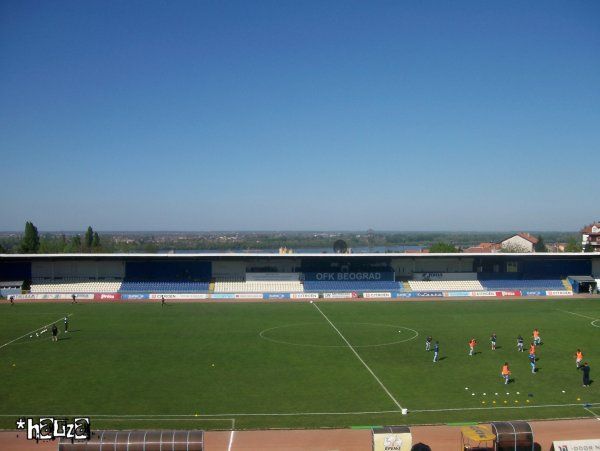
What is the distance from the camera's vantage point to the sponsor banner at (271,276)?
66375 mm

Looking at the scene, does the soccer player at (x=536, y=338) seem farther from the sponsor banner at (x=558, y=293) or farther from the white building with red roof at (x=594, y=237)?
the white building with red roof at (x=594, y=237)

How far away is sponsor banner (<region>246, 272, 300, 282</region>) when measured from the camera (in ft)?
218

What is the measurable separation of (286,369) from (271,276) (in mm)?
37657

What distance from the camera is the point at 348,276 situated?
67.0m

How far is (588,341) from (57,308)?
45587 mm

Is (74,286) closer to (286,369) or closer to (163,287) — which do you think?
(163,287)

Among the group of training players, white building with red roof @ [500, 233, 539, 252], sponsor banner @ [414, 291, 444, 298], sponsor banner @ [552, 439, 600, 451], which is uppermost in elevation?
Result: white building with red roof @ [500, 233, 539, 252]

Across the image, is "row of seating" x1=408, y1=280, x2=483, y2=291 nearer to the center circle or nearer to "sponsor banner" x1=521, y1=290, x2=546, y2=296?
"sponsor banner" x1=521, y1=290, x2=546, y2=296

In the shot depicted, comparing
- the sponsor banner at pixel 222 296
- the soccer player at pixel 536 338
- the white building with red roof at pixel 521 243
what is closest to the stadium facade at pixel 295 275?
the sponsor banner at pixel 222 296

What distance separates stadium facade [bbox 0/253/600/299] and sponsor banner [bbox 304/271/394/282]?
0.39 feet

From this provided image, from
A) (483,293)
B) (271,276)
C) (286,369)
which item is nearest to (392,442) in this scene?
(286,369)

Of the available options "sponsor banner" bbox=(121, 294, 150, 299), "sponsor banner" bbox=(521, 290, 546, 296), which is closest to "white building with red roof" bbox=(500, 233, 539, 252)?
"sponsor banner" bbox=(521, 290, 546, 296)

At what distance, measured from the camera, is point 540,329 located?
41.5 meters

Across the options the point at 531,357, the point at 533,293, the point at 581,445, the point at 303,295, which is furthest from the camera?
the point at 533,293
